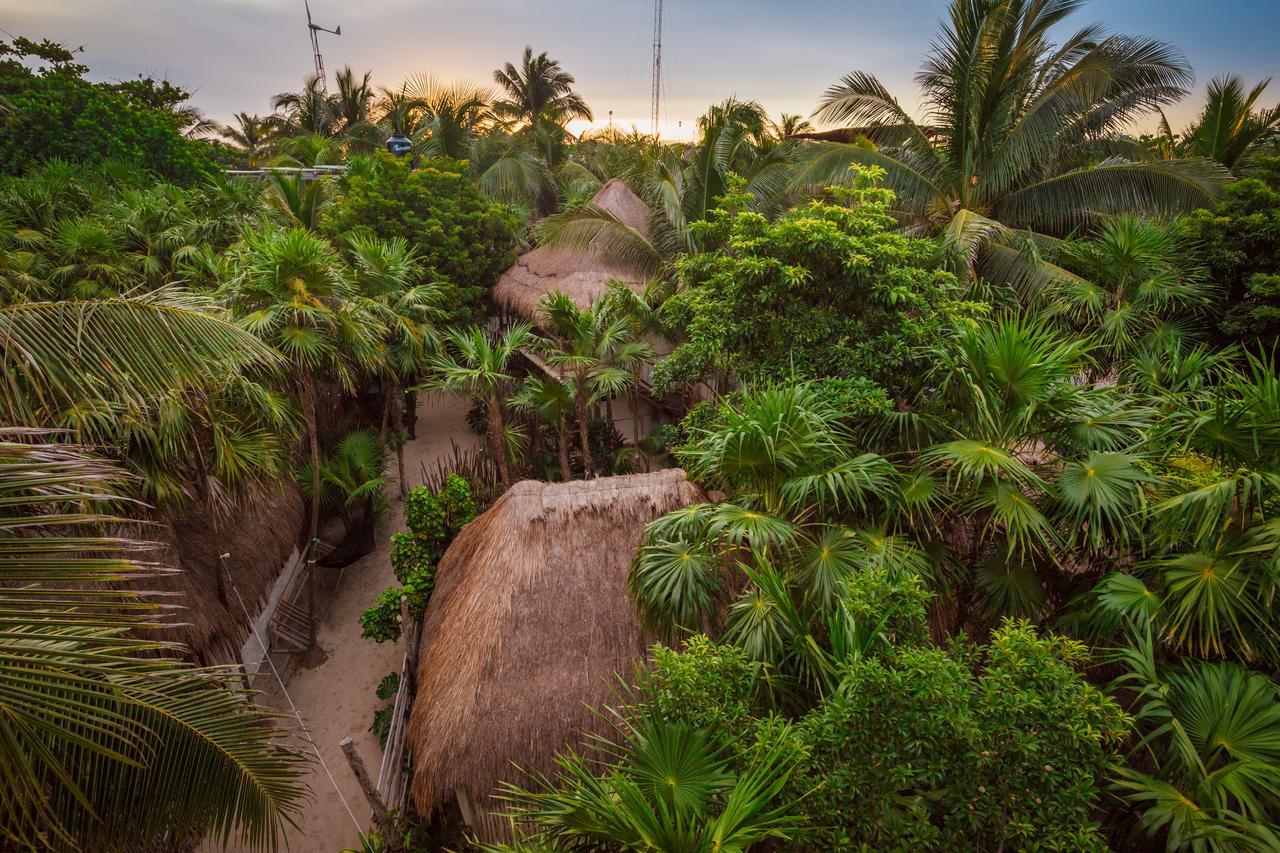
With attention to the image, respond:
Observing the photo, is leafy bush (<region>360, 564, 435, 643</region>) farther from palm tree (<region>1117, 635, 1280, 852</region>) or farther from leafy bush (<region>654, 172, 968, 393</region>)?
palm tree (<region>1117, 635, 1280, 852</region>)

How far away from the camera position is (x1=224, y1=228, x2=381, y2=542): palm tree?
719cm

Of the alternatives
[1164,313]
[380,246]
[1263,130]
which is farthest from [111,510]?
[1263,130]

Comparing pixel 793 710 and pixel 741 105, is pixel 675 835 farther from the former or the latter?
pixel 741 105

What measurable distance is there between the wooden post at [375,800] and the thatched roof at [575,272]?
8292mm

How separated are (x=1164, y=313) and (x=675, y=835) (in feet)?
30.3

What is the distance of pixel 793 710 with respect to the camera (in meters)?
3.85

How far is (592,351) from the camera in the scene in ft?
29.8

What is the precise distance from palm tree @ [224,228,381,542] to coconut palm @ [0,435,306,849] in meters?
4.33

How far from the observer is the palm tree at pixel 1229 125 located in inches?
434

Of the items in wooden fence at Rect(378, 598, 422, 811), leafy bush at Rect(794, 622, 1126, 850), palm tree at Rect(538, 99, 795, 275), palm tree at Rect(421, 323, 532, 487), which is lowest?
wooden fence at Rect(378, 598, 422, 811)

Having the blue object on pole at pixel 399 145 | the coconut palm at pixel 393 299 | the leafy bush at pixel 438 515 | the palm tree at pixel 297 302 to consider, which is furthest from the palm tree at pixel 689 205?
the leafy bush at pixel 438 515

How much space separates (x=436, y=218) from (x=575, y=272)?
3.13 meters

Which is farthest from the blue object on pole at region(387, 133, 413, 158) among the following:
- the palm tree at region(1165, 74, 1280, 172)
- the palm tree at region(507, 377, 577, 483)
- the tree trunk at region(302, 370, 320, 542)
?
the palm tree at region(1165, 74, 1280, 172)

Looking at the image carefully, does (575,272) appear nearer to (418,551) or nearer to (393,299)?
(393,299)
